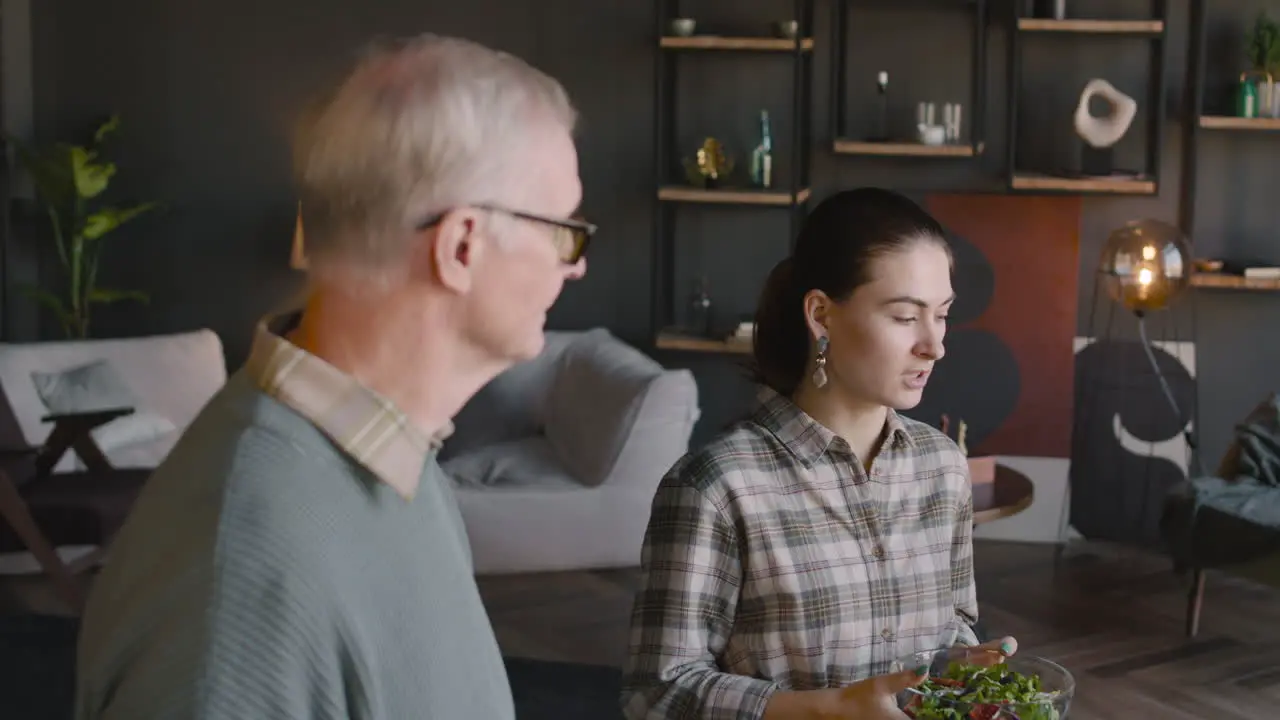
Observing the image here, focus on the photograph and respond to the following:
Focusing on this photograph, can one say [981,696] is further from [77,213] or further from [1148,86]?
[77,213]

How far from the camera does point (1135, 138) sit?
649cm

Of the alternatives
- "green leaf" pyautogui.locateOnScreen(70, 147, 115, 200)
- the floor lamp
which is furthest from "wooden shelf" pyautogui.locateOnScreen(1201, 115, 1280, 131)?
"green leaf" pyautogui.locateOnScreen(70, 147, 115, 200)

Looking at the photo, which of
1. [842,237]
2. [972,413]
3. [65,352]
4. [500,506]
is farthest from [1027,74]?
[842,237]

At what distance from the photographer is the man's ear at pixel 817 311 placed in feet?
7.33

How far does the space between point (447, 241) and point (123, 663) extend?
362 mm

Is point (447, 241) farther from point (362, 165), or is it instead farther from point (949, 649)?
point (949, 649)

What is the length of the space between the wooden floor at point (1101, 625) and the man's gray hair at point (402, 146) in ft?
12.6

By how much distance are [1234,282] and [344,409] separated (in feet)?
18.6

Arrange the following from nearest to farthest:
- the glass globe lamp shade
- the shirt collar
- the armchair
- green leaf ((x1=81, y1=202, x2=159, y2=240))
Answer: the shirt collar < the armchair < the glass globe lamp shade < green leaf ((x1=81, y1=202, x2=159, y2=240))

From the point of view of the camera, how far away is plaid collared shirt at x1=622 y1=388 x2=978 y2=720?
78.4 inches

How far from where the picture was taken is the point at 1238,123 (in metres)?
6.12

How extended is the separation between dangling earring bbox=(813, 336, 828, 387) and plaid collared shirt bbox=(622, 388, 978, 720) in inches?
2.2

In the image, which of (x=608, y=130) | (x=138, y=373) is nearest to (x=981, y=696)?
(x=138, y=373)

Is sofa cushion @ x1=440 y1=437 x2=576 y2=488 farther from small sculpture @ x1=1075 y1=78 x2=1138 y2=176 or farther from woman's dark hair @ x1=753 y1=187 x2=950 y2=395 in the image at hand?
woman's dark hair @ x1=753 y1=187 x2=950 y2=395
